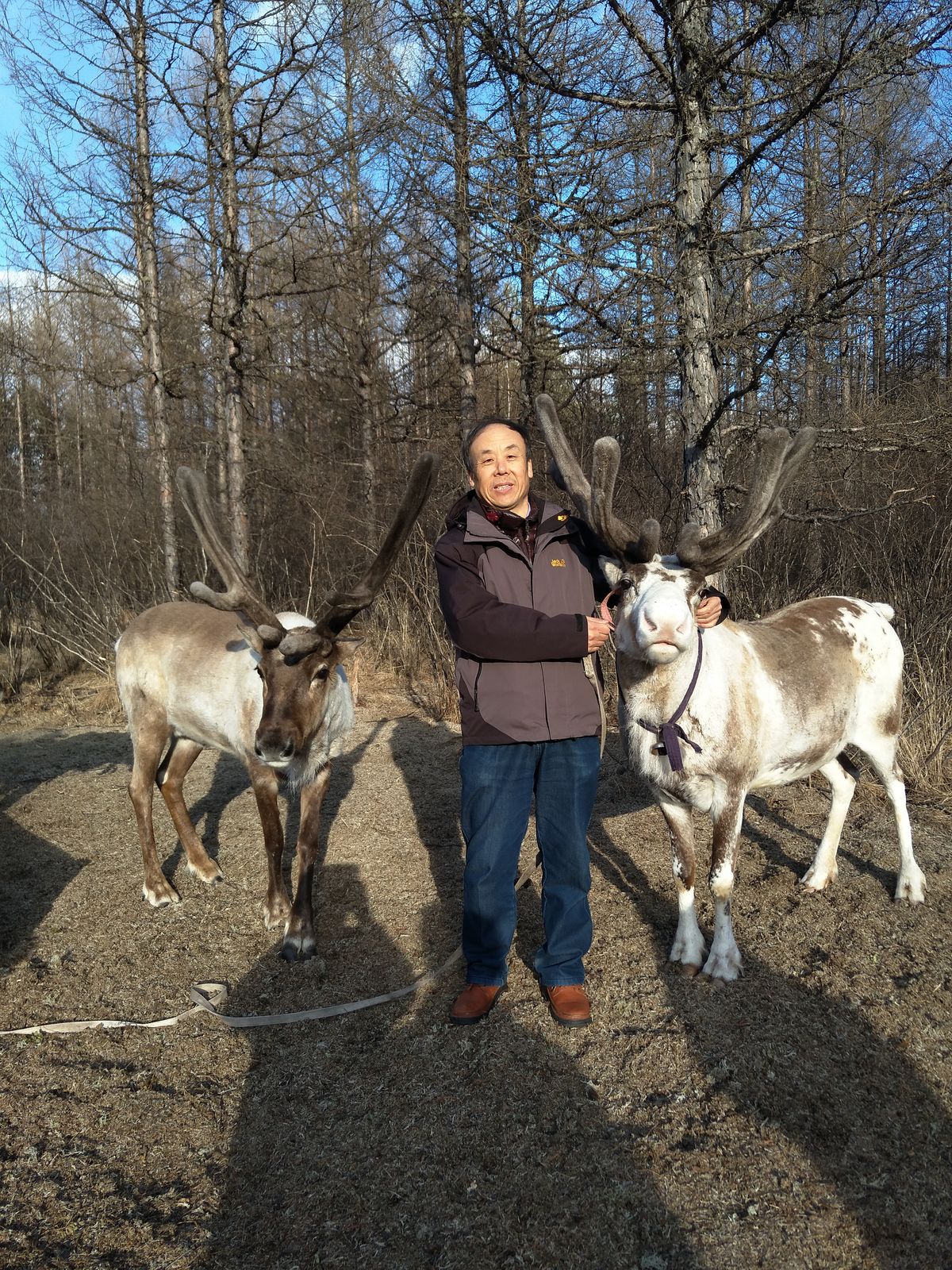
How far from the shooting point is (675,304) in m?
6.69

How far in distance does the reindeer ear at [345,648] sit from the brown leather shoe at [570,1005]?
2.11 metres

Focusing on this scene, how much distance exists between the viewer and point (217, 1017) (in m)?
3.92

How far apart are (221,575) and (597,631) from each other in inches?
87.5

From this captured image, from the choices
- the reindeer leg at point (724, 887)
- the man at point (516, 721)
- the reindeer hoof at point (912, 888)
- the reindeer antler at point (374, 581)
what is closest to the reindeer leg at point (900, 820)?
the reindeer hoof at point (912, 888)

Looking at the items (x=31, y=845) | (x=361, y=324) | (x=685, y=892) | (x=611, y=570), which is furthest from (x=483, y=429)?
(x=361, y=324)

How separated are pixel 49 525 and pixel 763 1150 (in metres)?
18.1

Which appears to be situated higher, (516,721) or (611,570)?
(611,570)

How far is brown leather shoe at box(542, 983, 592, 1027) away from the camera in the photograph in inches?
145

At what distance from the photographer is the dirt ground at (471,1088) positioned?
2.61 meters

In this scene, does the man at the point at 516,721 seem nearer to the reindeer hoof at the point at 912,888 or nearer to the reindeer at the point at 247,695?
the reindeer at the point at 247,695

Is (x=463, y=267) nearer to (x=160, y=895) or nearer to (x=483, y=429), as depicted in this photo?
(x=483, y=429)

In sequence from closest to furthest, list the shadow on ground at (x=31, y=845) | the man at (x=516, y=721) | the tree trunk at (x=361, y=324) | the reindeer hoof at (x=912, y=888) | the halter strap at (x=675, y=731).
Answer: the man at (x=516, y=721), the halter strap at (x=675, y=731), the reindeer hoof at (x=912, y=888), the shadow on ground at (x=31, y=845), the tree trunk at (x=361, y=324)

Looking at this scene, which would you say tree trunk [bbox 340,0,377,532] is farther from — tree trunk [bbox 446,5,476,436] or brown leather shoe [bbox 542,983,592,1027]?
brown leather shoe [bbox 542,983,592,1027]

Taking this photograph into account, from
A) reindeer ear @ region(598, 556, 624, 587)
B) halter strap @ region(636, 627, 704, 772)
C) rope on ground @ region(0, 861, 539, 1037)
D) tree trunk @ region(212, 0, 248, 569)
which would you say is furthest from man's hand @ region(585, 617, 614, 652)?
tree trunk @ region(212, 0, 248, 569)
